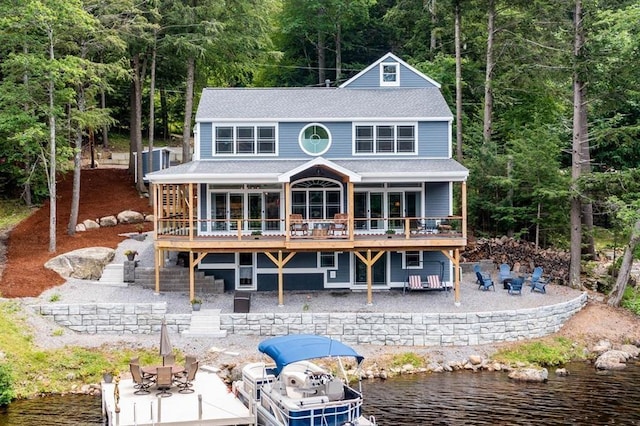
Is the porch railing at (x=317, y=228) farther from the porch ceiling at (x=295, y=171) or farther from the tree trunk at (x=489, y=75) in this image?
the tree trunk at (x=489, y=75)

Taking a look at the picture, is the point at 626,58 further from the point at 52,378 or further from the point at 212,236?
the point at 52,378

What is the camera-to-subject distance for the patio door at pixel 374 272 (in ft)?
99.3

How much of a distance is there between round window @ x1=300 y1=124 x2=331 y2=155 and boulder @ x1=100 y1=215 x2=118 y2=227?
11335mm

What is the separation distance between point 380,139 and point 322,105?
2.81 metres

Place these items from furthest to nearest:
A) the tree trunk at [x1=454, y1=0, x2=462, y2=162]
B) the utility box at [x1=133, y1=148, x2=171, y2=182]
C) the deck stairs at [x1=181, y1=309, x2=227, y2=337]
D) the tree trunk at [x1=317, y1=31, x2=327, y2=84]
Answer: the tree trunk at [x1=317, y1=31, x2=327, y2=84]
the utility box at [x1=133, y1=148, x2=171, y2=182]
the tree trunk at [x1=454, y1=0, x2=462, y2=162]
the deck stairs at [x1=181, y1=309, x2=227, y2=337]

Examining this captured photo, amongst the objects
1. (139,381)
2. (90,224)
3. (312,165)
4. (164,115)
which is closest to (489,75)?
(312,165)

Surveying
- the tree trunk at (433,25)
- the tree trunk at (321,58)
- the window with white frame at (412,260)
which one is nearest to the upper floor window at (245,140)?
the window with white frame at (412,260)

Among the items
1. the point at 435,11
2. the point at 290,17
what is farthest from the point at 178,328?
the point at 290,17

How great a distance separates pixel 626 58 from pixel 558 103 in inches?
495

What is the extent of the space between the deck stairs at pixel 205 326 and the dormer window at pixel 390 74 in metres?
13.0

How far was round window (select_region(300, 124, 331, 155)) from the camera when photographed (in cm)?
3075

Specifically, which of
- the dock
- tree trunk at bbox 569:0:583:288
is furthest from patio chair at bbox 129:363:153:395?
tree trunk at bbox 569:0:583:288

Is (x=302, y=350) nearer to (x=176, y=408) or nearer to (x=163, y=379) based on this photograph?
(x=176, y=408)

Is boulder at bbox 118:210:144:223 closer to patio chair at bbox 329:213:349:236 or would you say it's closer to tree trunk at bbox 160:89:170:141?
patio chair at bbox 329:213:349:236
